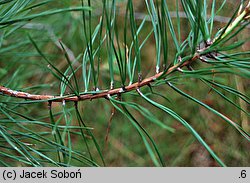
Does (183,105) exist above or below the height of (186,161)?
above

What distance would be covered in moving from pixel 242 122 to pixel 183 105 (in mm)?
240

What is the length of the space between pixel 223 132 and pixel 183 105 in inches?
5.5

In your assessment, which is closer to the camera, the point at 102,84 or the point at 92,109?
the point at 102,84

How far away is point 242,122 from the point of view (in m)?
1.05

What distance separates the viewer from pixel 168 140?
1.36 m

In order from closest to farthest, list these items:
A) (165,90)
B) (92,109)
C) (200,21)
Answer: (200,21) → (165,90) → (92,109)

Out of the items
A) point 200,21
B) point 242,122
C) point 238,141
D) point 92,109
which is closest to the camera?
point 200,21

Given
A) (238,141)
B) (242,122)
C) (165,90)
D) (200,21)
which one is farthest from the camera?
(165,90)
